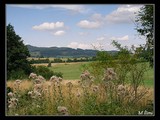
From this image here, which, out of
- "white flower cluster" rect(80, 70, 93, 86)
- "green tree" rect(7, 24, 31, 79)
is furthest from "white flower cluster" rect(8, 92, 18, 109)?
"white flower cluster" rect(80, 70, 93, 86)

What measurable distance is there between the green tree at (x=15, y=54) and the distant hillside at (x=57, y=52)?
0.23 ft

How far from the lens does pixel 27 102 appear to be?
139 inches

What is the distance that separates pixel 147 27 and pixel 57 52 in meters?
0.94

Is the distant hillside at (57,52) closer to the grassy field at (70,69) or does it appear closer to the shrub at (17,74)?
the grassy field at (70,69)

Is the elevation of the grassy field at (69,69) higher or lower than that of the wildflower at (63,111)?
higher

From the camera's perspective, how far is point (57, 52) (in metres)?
3.41

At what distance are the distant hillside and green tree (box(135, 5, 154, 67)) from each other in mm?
512

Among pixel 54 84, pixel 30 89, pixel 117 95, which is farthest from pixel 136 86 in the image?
pixel 30 89

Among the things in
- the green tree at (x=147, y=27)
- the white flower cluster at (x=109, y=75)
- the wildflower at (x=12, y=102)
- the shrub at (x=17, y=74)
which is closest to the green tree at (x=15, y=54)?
the shrub at (x=17, y=74)

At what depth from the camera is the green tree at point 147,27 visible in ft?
11.1

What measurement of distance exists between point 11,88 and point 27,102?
25 centimetres

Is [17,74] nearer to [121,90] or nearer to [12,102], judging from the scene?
[12,102]

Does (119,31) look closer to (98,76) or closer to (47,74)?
(98,76)

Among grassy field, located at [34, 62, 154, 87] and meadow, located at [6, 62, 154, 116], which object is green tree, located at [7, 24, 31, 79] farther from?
grassy field, located at [34, 62, 154, 87]
